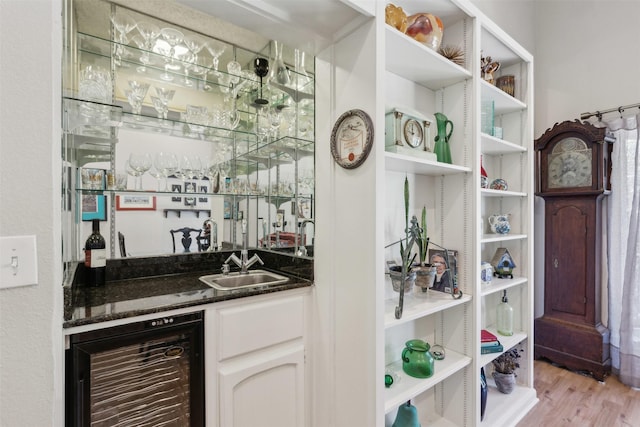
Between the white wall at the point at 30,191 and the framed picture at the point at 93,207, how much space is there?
1127 millimetres

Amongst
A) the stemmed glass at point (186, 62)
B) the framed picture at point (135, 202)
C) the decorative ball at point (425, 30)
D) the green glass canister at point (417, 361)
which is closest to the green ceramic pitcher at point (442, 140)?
the decorative ball at point (425, 30)

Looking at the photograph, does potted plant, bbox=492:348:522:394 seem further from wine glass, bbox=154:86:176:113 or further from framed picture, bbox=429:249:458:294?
wine glass, bbox=154:86:176:113

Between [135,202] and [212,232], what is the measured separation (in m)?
0.53

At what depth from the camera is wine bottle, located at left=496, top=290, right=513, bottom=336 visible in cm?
228

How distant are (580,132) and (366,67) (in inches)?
90.9

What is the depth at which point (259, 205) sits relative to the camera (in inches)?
95.5

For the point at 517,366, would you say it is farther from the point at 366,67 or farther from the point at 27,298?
the point at 27,298

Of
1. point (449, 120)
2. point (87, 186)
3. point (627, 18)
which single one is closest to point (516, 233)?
point (449, 120)

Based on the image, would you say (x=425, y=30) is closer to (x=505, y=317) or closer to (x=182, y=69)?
(x=182, y=69)

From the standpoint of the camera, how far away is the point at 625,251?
101 inches

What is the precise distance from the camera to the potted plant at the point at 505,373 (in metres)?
2.21

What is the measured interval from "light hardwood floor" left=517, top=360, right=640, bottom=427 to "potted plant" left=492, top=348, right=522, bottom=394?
0.19 m

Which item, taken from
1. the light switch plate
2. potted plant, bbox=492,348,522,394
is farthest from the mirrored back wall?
potted plant, bbox=492,348,522,394

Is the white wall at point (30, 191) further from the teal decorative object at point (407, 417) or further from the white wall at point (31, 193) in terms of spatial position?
the teal decorative object at point (407, 417)
